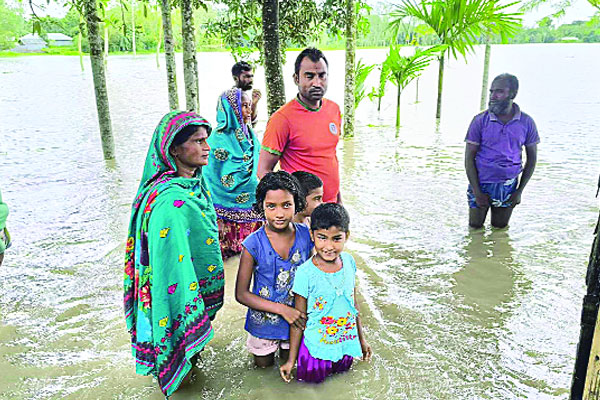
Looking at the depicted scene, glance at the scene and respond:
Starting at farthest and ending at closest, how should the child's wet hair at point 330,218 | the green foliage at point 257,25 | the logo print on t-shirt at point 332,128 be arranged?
1. the green foliage at point 257,25
2. the logo print on t-shirt at point 332,128
3. the child's wet hair at point 330,218

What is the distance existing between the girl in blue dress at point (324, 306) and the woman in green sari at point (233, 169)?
196 centimetres

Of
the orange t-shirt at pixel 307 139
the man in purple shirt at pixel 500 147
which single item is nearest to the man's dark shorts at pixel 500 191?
the man in purple shirt at pixel 500 147

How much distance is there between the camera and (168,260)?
7.39 ft

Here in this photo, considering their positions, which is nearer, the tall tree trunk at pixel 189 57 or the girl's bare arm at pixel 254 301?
the girl's bare arm at pixel 254 301

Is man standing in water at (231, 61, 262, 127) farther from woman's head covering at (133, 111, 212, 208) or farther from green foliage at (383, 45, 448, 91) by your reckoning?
green foliage at (383, 45, 448, 91)

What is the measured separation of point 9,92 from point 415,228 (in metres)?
25.4

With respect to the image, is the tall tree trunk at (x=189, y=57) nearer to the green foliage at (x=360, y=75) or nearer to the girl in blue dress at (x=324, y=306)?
the green foliage at (x=360, y=75)

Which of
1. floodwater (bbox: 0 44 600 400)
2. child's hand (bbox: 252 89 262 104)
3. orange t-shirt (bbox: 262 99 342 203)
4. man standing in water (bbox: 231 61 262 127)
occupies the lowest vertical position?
floodwater (bbox: 0 44 600 400)

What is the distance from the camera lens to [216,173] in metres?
4.33

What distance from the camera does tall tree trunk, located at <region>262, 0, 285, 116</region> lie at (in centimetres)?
454

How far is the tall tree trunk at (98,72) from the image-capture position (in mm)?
6809

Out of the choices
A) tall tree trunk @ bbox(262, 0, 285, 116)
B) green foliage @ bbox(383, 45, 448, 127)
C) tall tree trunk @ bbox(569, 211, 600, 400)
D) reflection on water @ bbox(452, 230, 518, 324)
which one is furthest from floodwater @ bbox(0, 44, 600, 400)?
green foliage @ bbox(383, 45, 448, 127)

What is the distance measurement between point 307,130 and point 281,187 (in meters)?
0.76

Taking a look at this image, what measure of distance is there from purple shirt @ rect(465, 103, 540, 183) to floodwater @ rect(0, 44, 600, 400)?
685 millimetres
